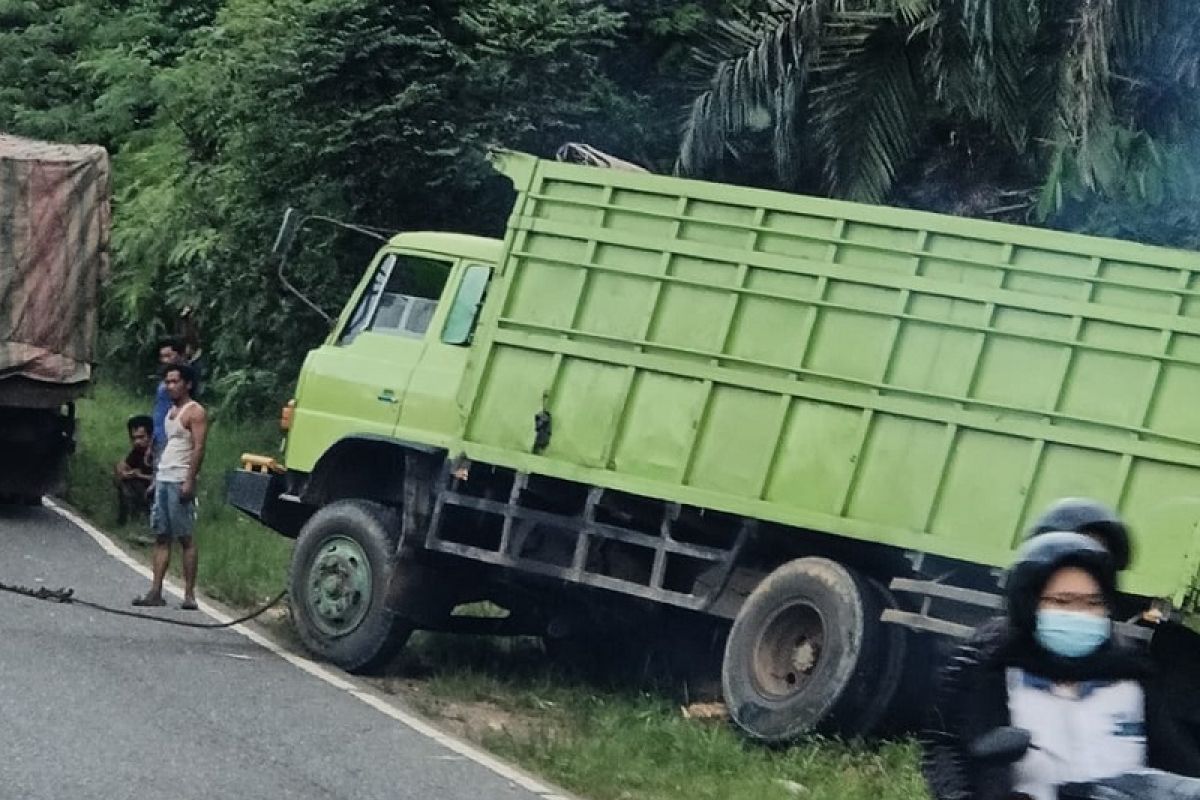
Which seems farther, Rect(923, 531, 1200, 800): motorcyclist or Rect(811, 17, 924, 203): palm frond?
Rect(811, 17, 924, 203): palm frond

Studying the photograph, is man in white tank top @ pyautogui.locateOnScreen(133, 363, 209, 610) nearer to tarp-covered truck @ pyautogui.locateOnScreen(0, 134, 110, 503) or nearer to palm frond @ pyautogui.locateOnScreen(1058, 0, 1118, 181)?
tarp-covered truck @ pyautogui.locateOnScreen(0, 134, 110, 503)

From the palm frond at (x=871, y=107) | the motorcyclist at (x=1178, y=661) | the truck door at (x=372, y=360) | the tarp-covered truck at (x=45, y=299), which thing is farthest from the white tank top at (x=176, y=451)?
the motorcyclist at (x=1178, y=661)

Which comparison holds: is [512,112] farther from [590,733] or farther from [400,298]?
[590,733]

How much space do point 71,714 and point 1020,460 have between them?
440 centimetres

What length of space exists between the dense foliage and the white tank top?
4.52m

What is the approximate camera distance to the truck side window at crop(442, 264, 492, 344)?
1248 cm

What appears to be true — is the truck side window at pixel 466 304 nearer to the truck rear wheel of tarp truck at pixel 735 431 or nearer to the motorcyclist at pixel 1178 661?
the truck rear wheel of tarp truck at pixel 735 431

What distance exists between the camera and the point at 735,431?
1105 cm

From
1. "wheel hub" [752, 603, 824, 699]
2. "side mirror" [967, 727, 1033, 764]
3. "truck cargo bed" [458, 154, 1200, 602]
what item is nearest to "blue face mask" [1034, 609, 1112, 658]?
"side mirror" [967, 727, 1033, 764]

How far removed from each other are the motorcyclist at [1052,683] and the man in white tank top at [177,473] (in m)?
9.71

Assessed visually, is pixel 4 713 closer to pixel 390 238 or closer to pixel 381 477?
pixel 381 477

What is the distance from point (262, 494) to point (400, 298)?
4.78 ft

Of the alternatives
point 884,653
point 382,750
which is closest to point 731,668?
point 884,653

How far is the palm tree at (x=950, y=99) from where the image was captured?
13.6m
